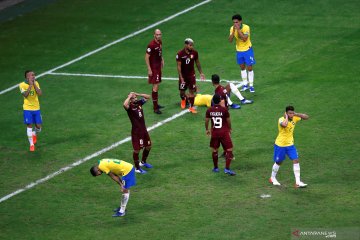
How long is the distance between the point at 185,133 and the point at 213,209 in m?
5.71

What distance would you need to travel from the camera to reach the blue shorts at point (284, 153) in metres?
23.5

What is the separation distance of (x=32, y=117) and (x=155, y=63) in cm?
458

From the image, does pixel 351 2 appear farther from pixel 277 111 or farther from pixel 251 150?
pixel 251 150

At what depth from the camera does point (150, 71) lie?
2952 cm

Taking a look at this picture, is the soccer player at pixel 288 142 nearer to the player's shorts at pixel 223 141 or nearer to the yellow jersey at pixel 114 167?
the player's shorts at pixel 223 141

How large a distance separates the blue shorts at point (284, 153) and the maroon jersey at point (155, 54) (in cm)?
741

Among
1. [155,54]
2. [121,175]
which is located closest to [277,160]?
[121,175]

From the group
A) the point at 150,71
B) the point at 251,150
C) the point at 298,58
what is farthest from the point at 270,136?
the point at 298,58

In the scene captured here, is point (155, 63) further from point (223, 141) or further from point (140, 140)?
point (223, 141)

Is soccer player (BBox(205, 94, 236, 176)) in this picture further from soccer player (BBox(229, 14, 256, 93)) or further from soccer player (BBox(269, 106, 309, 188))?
soccer player (BBox(229, 14, 256, 93))

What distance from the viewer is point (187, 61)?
96.3ft

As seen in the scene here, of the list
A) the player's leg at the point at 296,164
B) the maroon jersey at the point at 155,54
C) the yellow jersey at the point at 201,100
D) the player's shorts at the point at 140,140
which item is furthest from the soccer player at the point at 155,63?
the player's leg at the point at 296,164

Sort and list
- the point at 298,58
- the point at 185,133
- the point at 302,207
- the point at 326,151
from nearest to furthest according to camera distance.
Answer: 1. the point at 302,207
2. the point at 326,151
3. the point at 185,133
4. the point at 298,58

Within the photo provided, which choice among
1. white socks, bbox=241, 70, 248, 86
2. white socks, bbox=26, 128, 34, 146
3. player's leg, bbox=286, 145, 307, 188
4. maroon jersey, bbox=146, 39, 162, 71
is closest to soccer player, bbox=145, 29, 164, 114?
maroon jersey, bbox=146, 39, 162, 71
